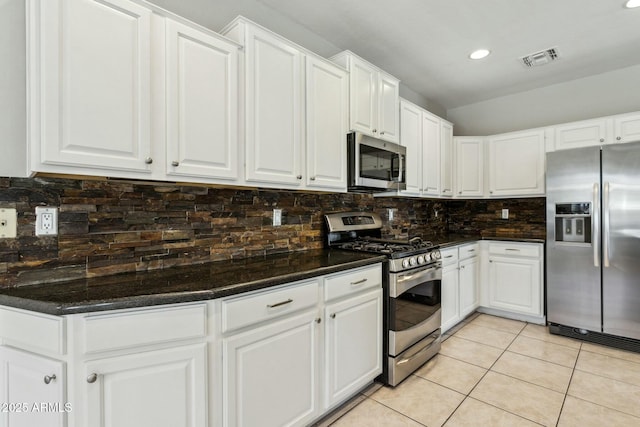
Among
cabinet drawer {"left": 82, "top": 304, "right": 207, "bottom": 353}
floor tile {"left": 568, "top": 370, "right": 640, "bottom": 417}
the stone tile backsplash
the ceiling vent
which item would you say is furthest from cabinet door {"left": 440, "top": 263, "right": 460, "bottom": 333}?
cabinet drawer {"left": 82, "top": 304, "right": 207, "bottom": 353}

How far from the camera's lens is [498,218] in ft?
13.2

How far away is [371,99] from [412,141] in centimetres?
82

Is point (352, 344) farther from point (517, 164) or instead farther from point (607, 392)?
point (517, 164)

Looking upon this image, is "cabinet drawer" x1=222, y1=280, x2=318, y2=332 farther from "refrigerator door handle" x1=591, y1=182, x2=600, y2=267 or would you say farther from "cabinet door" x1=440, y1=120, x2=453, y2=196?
"refrigerator door handle" x1=591, y1=182, x2=600, y2=267

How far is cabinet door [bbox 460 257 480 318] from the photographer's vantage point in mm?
3254

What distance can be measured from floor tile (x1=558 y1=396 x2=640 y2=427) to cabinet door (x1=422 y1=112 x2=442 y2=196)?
2.04 m

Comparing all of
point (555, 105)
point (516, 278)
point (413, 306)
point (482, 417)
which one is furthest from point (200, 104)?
point (555, 105)

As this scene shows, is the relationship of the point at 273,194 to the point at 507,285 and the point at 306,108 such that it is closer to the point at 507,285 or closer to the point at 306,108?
the point at 306,108

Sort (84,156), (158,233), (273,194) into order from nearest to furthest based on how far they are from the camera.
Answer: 1. (84,156)
2. (158,233)
3. (273,194)

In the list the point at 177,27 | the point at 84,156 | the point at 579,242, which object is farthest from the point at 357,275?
the point at 579,242

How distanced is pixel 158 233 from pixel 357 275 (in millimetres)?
1185

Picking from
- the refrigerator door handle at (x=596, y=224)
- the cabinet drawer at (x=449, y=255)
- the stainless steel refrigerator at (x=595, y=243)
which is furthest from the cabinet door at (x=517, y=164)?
the cabinet drawer at (x=449, y=255)

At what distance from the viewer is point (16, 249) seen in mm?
1336

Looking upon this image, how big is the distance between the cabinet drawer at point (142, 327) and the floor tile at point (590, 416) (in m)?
2.11
